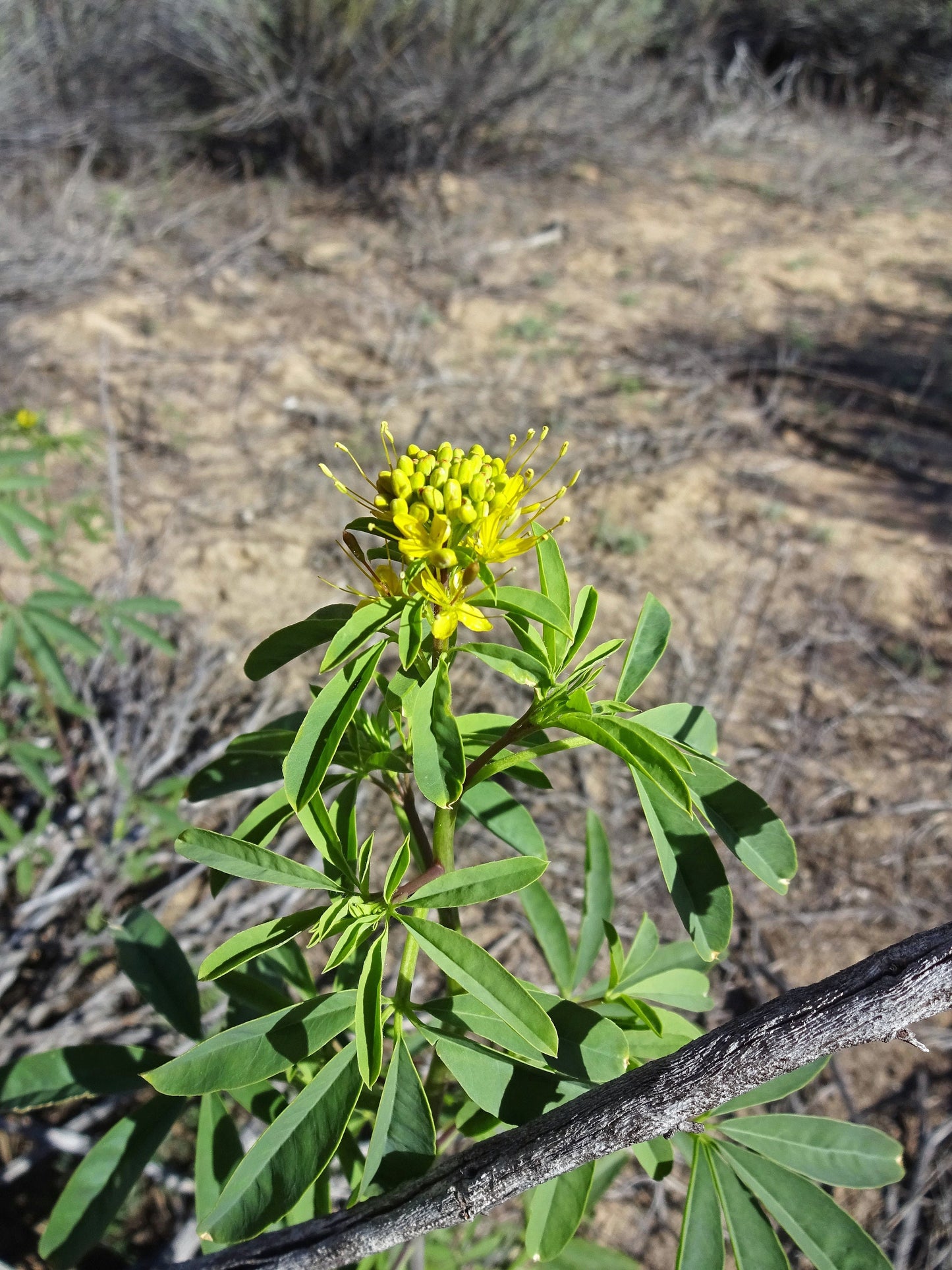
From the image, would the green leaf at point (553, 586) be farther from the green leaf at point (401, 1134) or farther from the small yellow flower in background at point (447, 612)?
the green leaf at point (401, 1134)

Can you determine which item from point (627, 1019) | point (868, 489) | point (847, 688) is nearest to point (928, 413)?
point (868, 489)

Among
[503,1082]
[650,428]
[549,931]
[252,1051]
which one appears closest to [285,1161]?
[252,1051]

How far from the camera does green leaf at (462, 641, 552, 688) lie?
80 centimetres

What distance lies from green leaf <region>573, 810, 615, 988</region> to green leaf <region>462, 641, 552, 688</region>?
42 centimetres

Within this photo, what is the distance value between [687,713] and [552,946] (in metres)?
0.44

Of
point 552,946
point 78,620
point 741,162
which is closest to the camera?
point 552,946

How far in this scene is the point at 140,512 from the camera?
11.6ft

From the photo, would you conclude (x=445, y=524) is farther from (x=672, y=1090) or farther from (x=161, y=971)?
(x=161, y=971)

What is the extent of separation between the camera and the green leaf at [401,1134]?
0.79 m

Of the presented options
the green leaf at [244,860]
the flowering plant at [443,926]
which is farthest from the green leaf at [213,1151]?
the green leaf at [244,860]

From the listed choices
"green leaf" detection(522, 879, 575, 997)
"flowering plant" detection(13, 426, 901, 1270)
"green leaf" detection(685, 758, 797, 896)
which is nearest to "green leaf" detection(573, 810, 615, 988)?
"green leaf" detection(522, 879, 575, 997)

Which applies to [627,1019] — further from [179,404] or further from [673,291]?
[673,291]

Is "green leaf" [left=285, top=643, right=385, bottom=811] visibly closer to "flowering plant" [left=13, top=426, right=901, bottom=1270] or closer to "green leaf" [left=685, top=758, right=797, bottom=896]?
"flowering plant" [left=13, top=426, right=901, bottom=1270]

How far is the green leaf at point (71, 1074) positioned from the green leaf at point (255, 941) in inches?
12.8
